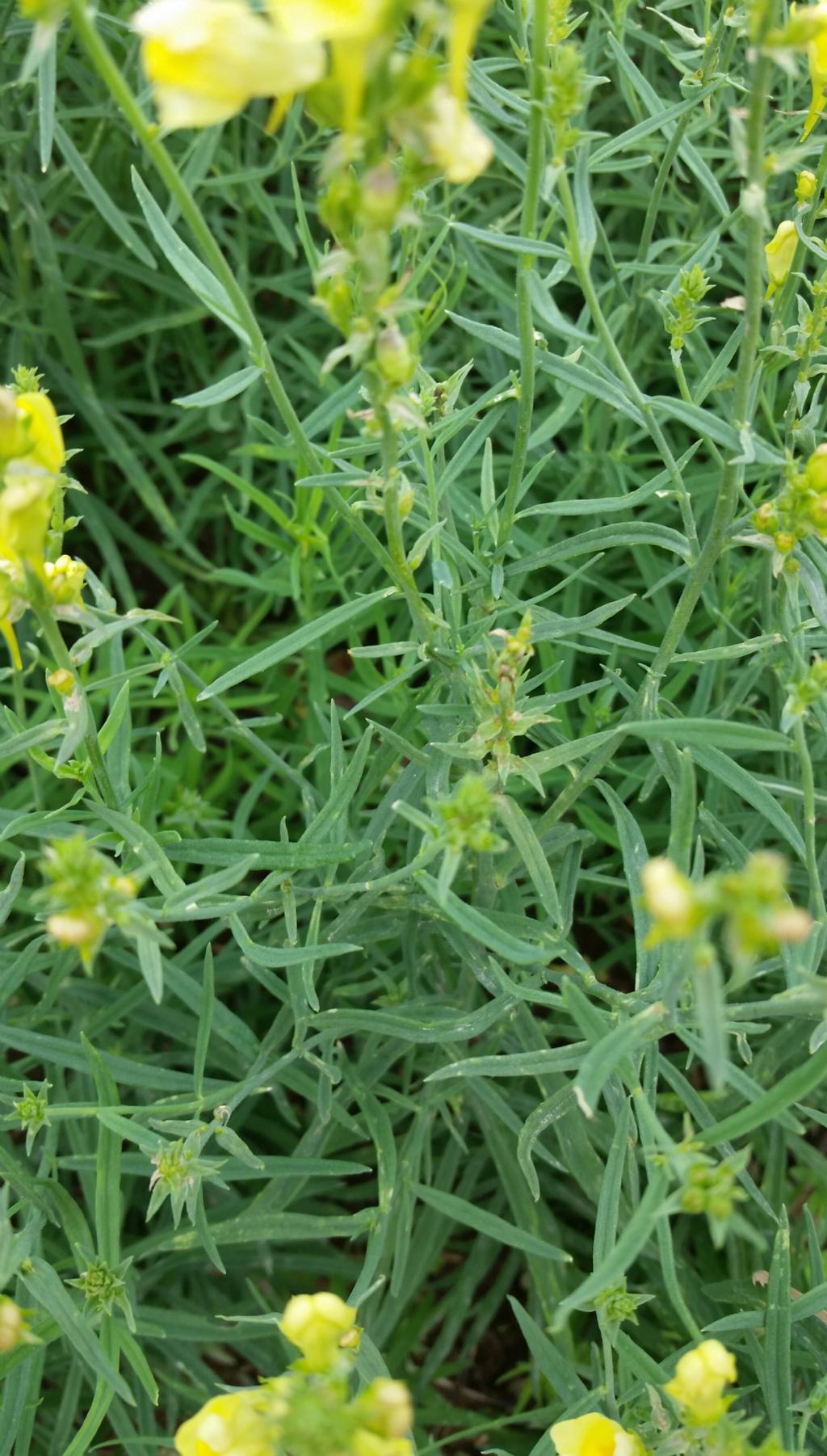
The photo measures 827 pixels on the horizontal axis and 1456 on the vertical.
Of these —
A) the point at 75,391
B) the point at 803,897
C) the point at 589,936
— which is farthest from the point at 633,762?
the point at 75,391

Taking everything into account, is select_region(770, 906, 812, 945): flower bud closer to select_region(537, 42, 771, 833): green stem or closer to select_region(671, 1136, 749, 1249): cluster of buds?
select_region(671, 1136, 749, 1249): cluster of buds

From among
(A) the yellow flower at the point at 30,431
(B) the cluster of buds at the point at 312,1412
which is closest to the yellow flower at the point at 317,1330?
(B) the cluster of buds at the point at 312,1412

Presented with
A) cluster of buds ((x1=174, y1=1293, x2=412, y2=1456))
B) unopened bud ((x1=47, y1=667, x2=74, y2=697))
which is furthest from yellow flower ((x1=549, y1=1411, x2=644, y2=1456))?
unopened bud ((x1=47, y1=667, x2=74, y2=697))

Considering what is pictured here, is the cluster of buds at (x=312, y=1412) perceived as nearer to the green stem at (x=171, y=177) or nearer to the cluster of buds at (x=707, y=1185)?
the cluster of buds at (x=707, y=1185)

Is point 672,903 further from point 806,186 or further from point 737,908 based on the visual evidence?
point 806,186

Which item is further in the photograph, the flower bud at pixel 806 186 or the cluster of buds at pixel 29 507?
the flower bud at pixel 806 186

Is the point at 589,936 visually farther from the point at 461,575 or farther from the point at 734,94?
the point at 734,94
